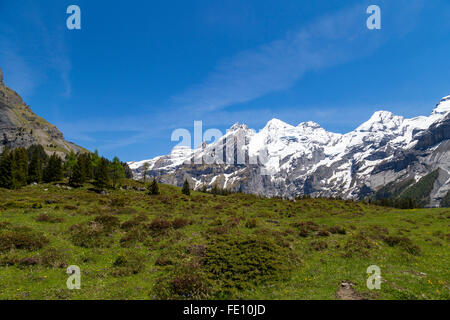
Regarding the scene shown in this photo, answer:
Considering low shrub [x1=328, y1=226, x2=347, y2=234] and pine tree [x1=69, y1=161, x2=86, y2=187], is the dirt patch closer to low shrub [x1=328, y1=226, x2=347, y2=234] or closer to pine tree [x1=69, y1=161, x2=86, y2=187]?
low shrub [x1=328, y1=226, x2=347, y2=234]

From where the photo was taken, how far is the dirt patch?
14.2 metres

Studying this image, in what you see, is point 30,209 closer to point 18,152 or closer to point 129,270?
point 129,270

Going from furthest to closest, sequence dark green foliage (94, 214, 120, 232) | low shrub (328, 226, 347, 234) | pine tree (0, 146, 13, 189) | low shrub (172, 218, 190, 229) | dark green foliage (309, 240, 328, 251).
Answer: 1. pine tree (0, 146, 13, 189)
2. low shrub (328, 226, 347, 234)
3. low shrub (172, 218, 190, 229)
4. dark green foliage (94, 214, 120, 232)
5. dark green foliage (309, 240, 328, 251)

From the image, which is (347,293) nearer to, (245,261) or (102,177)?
(245,261)

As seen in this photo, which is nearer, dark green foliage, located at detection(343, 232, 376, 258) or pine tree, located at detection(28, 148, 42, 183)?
dark green foliage, located at detection(343, 232, 376, 258)

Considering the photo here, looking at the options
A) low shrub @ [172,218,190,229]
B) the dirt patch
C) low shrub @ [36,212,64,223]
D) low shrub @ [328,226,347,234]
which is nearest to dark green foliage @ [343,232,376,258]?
low shrub @ [328,226,347,234]

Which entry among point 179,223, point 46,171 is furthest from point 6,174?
point 179,223

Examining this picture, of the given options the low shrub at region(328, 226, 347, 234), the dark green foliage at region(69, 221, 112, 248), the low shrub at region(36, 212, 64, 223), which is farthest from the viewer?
the low shrub at region(328, 226, 347, 234)

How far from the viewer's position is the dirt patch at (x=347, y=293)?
14.2 meters

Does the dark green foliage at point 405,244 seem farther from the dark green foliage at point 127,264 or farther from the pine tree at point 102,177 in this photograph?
the pine tree at point 102,177

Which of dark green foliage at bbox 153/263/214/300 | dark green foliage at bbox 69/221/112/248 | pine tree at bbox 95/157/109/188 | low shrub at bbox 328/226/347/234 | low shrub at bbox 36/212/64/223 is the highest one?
pine tree at bbox 95/157/109/188
